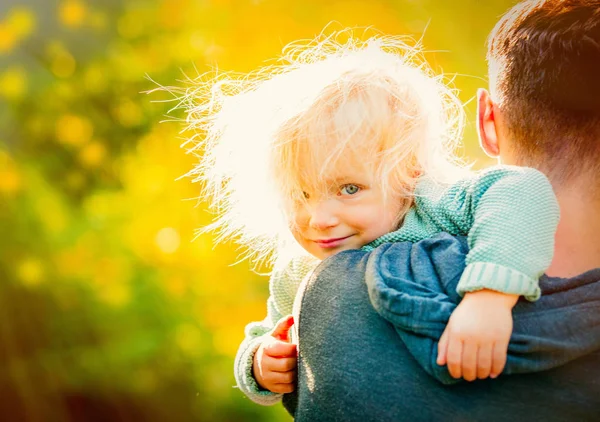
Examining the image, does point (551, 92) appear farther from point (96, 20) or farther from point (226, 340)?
point (96, 20)

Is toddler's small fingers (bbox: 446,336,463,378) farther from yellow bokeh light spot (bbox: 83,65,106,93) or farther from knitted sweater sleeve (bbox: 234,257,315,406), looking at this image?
yellow bokeh light spot (bbox: 83,65,106,93)

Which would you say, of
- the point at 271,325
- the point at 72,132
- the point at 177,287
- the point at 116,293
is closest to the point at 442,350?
the point at 271,325

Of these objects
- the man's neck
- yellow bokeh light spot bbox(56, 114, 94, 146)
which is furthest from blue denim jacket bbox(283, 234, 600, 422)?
yellow bokeh light spot bbox(56, 114, 94, 146)

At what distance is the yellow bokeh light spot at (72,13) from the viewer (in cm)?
441

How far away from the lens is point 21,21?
173 inches

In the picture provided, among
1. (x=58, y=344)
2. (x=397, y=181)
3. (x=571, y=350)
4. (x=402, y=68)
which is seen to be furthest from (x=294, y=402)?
(x=58, y=344)

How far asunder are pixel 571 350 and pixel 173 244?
129 inches

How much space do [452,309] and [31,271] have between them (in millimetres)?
3512

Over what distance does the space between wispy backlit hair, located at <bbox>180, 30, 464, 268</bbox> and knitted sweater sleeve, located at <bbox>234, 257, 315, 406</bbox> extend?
0.24 feet

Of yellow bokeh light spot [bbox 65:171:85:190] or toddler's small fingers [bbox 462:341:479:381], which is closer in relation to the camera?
toddler's small fingers [bbox 462:341:479:381]

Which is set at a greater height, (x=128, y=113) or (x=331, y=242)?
(x=331, y=242)

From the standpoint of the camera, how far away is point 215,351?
4.30 metres

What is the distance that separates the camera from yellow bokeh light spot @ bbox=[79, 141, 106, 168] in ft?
14.4

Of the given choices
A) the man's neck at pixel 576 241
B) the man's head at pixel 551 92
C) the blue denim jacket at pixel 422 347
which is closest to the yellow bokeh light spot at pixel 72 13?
the man's head at pixel 551 92
